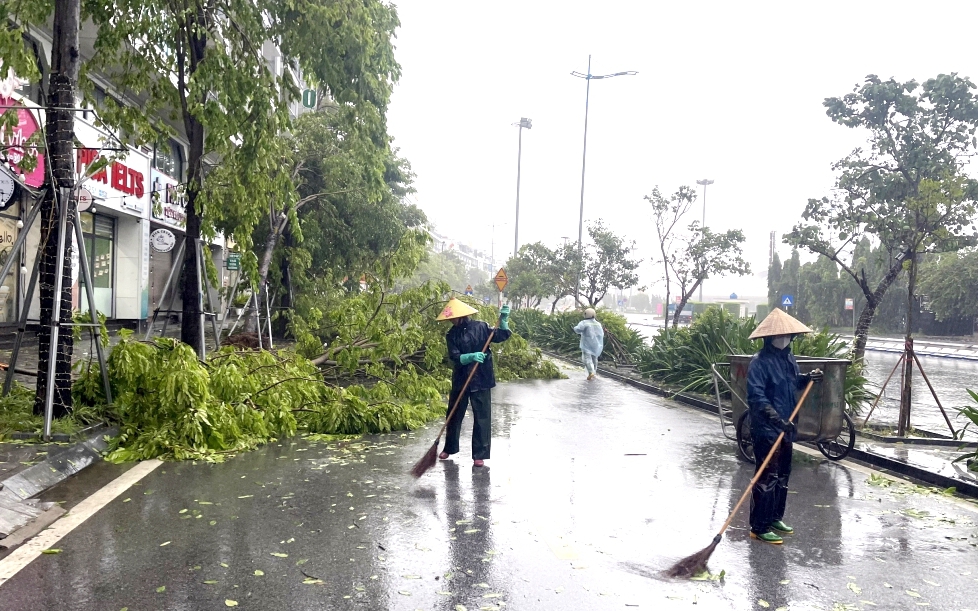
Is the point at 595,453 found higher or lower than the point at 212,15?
lower

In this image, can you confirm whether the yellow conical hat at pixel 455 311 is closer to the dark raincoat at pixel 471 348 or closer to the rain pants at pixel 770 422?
the dark raincoat at pixel 471 348

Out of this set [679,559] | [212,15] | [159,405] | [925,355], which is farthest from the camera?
[925,355]

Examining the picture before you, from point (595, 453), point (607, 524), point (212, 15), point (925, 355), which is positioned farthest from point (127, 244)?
point (925, 355)

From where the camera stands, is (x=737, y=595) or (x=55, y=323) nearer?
(x=737, y=595)

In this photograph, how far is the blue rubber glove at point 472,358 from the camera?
7.68 meters

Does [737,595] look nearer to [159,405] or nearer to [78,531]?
[78,531]

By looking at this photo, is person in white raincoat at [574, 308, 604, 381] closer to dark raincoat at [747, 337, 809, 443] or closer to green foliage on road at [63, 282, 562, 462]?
green foliage on road at [63, 282, 562, 462]

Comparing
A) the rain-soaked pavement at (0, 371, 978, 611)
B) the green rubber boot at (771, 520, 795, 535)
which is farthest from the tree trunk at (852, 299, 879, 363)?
the green rubber boot at (771, 520, 795, 535)

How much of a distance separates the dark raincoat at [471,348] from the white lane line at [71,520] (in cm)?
295

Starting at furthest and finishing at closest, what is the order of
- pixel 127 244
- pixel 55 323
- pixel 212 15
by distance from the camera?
pixel 127 244 < pixel 212 15 < pixel 55 323

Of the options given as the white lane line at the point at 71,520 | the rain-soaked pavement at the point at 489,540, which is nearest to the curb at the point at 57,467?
the white lane line at the point at 71,520

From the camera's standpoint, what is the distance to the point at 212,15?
1026 cm

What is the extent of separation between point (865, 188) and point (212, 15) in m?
13.0

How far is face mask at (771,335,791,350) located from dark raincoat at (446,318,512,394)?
109 inches
